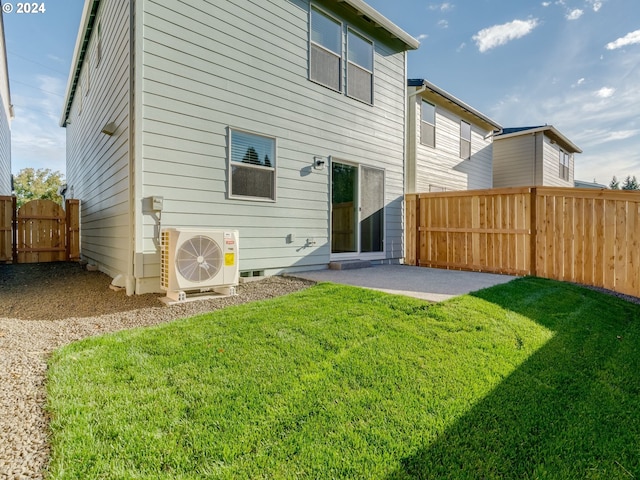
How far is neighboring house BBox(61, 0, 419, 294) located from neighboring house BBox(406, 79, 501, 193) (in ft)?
5.08

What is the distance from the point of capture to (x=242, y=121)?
511 cm

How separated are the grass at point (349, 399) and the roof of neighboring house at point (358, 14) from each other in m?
6.25

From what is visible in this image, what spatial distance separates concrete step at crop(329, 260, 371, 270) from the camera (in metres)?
6.18

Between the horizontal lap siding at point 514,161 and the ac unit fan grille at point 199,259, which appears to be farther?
the horizontal lap siding at point 514,161

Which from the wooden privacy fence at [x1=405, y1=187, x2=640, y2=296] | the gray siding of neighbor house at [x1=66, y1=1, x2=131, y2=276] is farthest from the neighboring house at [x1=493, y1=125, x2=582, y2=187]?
the gray siding of neighbor house at [x1=66, y1=1, x2=131, y2=276]

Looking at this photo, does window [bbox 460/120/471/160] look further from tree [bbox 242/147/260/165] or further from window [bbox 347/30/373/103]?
tree [bbox 242/147/260/165]

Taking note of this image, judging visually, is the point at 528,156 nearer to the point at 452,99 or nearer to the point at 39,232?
the point at 452,99

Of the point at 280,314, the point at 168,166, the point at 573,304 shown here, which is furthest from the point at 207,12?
the point at 573,304

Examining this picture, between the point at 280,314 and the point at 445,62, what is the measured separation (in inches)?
458

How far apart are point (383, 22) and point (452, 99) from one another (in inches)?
162

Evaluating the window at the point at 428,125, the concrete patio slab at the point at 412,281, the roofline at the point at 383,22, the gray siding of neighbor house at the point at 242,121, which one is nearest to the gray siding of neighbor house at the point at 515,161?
the window at the point at 428,125

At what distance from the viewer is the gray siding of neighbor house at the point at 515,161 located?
13812 mm

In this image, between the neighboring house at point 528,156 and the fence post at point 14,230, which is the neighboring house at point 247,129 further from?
the neighboring house at point 528,156

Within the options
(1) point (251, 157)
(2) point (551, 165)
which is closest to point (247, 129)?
(1) point (251, 157)
